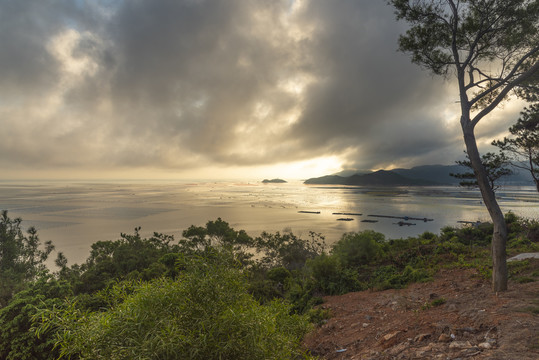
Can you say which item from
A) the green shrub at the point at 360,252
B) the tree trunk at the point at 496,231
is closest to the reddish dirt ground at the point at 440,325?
the tree trunk at the point at 496,231

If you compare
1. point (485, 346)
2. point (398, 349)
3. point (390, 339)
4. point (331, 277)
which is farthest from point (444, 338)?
point (331, 277)

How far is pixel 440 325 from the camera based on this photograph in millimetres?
4996

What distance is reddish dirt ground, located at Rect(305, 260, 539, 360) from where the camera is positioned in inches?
155

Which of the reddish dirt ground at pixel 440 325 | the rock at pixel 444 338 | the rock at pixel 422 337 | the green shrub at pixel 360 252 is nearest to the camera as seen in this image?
the reddish dirt ground at pixel 440 325

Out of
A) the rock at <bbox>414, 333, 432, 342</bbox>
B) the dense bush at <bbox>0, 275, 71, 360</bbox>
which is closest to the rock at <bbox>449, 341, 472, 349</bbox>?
the rock at <bbox>414, 333, 432, 342</bbox>

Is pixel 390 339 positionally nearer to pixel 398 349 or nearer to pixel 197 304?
pixel 398 349

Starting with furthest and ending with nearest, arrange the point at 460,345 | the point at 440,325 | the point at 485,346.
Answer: the point at 440,325
the point at 460,345
the point at 485,346

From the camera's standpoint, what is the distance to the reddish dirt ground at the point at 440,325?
13.0 feet

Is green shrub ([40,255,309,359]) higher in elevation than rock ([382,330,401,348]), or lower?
higher

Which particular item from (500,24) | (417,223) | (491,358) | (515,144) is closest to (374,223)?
(417,223)

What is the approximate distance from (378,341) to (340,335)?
4.89ft

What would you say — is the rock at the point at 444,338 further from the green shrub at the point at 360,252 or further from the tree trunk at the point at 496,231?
the green shrub at the point at 360,252

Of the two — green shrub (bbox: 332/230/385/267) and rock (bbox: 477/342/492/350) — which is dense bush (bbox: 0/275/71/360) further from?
green shrub (bbox: 332/230/385/267)

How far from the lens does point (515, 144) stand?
11.6 m
